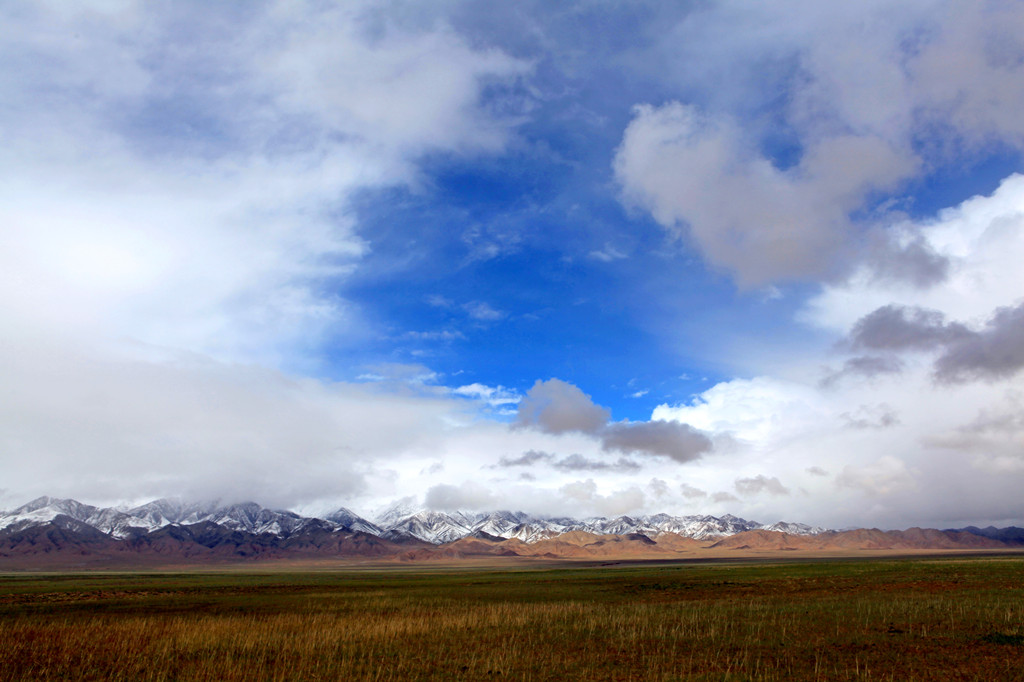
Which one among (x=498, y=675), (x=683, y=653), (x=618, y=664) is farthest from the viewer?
(x=683, y=653)

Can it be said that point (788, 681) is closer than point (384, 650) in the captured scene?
Yes

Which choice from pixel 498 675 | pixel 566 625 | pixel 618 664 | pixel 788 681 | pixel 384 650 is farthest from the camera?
pixel 566 625

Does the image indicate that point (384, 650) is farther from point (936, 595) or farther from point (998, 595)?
point (998, 595)

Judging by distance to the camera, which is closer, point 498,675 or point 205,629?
point 498,675

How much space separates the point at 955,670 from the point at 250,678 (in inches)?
883

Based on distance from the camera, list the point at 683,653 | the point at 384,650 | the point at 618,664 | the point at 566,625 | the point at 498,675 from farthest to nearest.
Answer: the point at 566,625, the point at 384,650, the point at 683,653, the point at 618,664, the point at 498,675

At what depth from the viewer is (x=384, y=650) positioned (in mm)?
25484

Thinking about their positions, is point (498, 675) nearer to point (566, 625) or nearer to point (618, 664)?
point (618, 664)

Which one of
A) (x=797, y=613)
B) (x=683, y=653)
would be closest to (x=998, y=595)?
(x=797, y=613)

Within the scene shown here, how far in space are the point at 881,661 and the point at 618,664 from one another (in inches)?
341

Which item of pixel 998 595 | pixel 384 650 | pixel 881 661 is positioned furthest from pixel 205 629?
pixel 998 595

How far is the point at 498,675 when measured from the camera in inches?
798

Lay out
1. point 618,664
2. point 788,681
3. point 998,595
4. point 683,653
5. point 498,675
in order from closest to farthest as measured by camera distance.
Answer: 1. point 788,681
2. point 498,675
3. point 618,664
4. point 683,653
5. point 998,595

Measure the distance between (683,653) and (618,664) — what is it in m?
3.03
